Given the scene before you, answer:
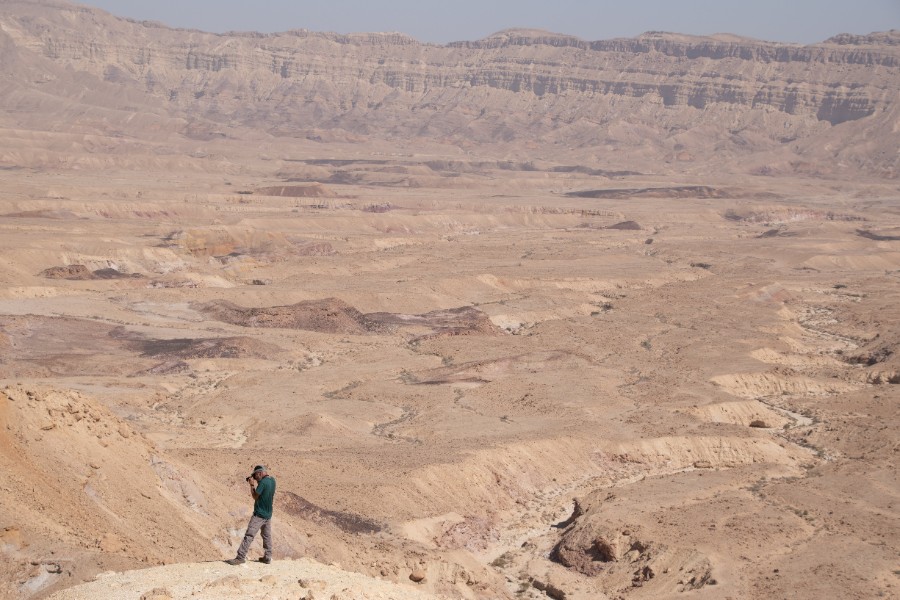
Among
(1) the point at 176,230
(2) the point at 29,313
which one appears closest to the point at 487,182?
(1) the point at 176,230

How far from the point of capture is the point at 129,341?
50156mm

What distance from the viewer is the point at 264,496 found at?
15.9 m

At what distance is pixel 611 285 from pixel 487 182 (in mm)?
85590

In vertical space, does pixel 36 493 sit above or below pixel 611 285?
above

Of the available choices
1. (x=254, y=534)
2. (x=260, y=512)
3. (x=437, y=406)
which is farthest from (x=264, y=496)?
(x=437, y=406)

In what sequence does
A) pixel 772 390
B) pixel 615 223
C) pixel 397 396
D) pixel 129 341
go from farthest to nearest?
pixel 615 223 < pixel 129 341 < pixel 772 390 < pixel 397 396

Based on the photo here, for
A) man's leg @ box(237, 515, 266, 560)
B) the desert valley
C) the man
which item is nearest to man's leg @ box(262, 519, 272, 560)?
the man

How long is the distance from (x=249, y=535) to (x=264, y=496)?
1.75 feet

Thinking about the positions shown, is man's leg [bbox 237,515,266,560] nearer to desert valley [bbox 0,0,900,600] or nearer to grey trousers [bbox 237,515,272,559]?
grey trousers [bbox 237,515,272,559]

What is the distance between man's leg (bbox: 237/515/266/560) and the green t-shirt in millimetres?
78

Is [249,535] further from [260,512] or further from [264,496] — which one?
[264,496]

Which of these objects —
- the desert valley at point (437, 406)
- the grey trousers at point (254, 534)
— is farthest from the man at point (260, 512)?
the desert valley at point (437, 406)

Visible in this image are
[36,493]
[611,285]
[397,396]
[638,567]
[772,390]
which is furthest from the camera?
[611,285]

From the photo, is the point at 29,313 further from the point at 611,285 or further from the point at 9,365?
the point at 611,285
